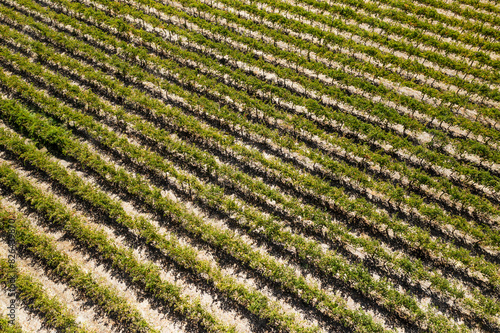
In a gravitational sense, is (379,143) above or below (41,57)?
above

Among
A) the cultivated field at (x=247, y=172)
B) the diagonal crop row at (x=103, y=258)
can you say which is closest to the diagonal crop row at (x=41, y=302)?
the cultivated field at (x=247, y=172)

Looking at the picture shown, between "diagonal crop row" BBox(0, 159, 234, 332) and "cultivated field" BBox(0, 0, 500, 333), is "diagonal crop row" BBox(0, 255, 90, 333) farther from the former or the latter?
"diagonal crop row" BBox(0, 159, 234, 332)

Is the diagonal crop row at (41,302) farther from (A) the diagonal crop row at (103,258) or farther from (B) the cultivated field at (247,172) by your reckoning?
(A) the diagonal crop row at (103,258)

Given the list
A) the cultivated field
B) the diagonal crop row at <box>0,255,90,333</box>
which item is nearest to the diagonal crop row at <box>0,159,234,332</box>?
the cultivated field

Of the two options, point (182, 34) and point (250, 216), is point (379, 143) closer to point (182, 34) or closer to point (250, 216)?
point (250, 216)

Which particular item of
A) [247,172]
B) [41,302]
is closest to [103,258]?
[41,302]

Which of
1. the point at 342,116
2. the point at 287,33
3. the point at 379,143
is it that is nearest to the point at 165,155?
the point at 342,116

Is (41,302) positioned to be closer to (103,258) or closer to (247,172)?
(103,258)

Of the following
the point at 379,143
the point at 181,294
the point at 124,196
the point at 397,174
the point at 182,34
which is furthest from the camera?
the point at 182,34
